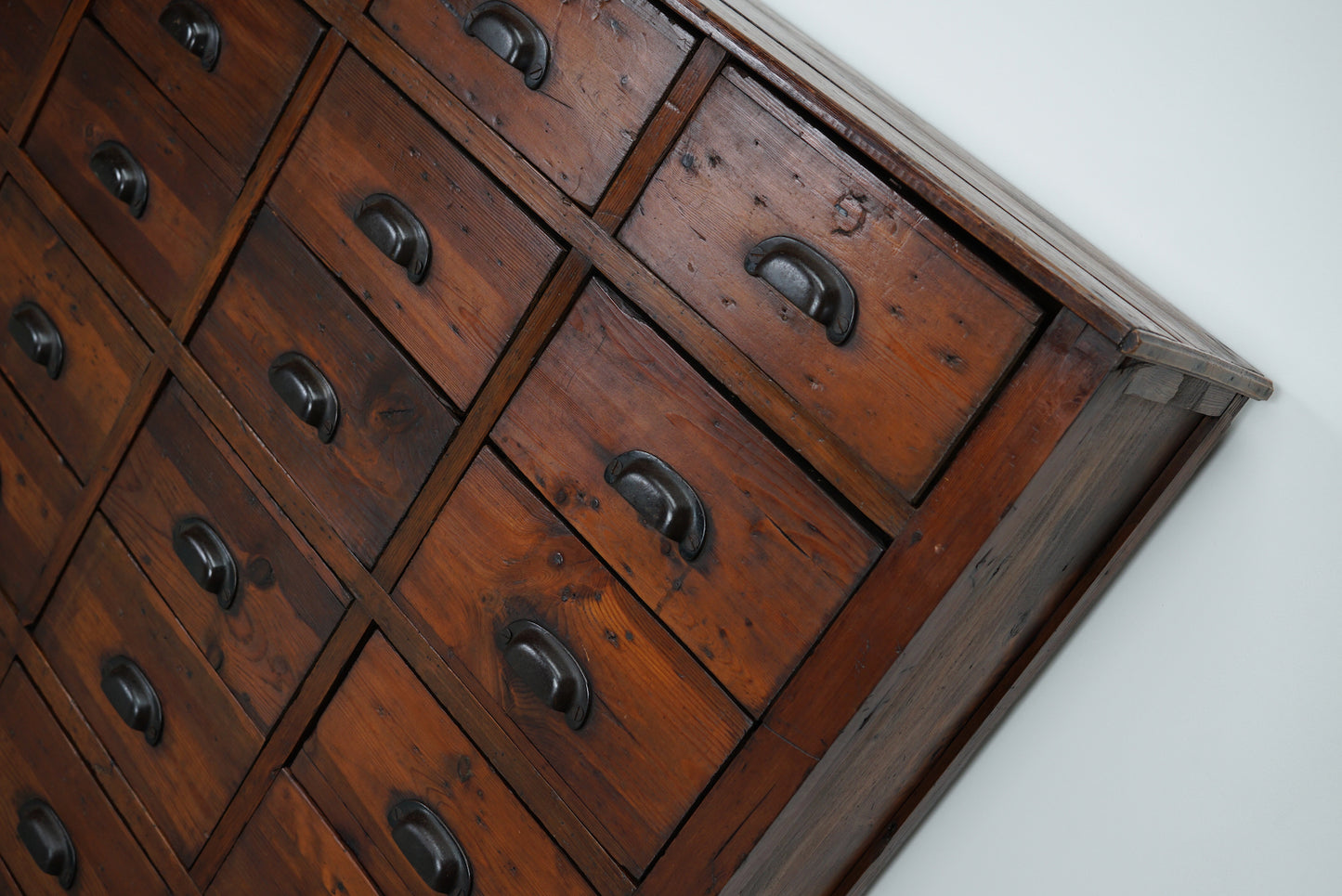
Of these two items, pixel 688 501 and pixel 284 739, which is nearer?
pixel 688 501

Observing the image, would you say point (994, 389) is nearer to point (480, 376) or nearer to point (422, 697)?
point (480, 376)

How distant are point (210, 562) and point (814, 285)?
97 centimetres

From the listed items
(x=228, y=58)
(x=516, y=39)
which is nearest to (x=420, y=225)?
(x=516, y=39)

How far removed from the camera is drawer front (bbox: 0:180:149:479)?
169 cm

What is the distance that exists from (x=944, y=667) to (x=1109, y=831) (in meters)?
0.55

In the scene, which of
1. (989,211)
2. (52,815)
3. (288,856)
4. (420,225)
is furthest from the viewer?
(52,815)

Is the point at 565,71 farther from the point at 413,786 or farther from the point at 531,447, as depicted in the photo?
the point at 413,786

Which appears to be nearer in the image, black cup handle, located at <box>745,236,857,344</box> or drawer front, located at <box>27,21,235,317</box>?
black cup handle, located at <box>745,236,857,344</box>

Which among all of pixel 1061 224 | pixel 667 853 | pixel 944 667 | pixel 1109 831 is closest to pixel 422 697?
pixel 667 853

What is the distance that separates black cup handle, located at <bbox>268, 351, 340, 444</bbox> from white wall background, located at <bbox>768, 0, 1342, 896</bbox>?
3.32 ft

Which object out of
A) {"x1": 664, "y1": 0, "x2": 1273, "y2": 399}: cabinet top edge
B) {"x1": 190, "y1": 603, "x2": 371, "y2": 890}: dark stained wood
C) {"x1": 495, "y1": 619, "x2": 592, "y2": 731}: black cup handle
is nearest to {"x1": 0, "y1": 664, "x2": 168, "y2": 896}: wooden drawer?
{"x1": 190, "y1": 603, "x2": 371, "y2": 890}: dark stained wood

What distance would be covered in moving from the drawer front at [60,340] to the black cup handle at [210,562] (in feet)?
0.97

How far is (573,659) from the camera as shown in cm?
120

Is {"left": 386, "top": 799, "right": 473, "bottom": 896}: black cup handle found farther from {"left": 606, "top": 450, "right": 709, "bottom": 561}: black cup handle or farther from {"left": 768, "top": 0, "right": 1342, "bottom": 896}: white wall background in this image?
{"left": 768, "top": 0, "right": 1342, "bottom": 896}: white wall background
